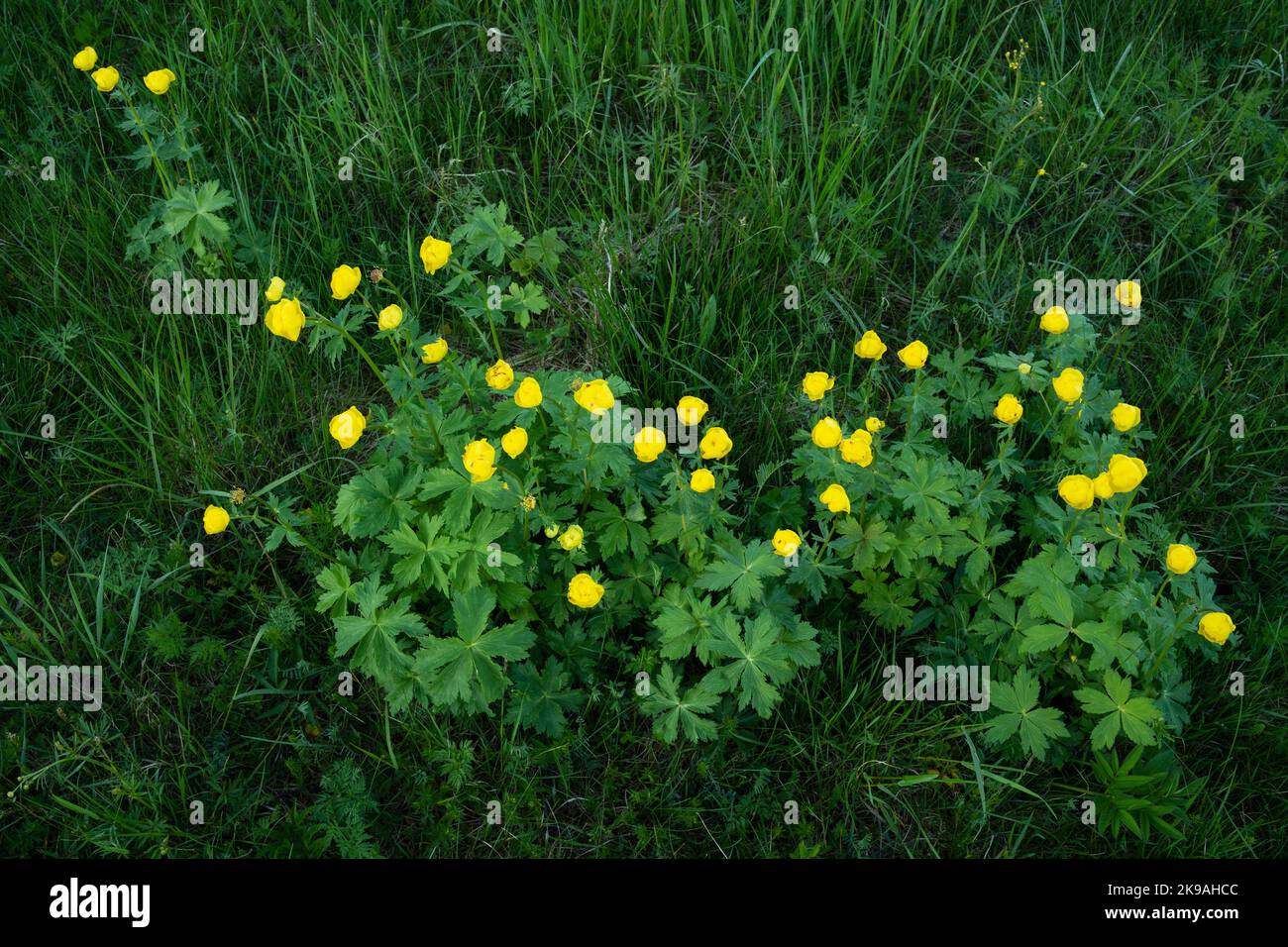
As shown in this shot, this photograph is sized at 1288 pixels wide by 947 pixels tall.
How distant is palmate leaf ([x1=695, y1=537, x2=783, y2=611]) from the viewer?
246 cm

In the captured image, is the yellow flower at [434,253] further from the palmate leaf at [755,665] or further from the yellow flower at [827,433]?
the palmate leaf at [755,665]

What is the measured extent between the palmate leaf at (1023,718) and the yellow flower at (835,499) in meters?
0.65

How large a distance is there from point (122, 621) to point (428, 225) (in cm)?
166

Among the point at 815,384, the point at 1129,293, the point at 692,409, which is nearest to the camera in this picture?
the point at 692,409

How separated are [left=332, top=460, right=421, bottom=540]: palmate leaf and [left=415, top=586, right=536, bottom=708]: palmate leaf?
0.33 metres

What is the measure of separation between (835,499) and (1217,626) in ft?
3.34

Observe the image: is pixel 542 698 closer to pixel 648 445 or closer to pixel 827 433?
pixel 648 445

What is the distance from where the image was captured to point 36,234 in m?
3.29

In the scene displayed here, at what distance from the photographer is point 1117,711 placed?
2.45m

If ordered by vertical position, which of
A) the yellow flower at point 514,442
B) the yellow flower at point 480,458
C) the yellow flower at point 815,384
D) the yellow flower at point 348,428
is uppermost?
the yellow flower at point 815,384

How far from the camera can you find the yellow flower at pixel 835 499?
2.49 m

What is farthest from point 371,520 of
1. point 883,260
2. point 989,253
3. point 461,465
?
point 989,253

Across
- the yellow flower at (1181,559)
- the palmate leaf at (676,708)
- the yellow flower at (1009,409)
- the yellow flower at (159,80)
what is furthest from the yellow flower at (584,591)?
the yellow flower at (159,80)

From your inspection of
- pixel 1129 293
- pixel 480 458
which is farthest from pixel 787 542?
pixel 1129 293
